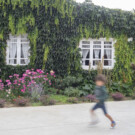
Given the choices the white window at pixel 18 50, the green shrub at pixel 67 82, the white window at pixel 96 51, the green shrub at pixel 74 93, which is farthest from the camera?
the white window at pixel 96 51

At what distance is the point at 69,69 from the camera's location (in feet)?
37.1

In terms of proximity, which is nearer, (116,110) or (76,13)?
(116,110)

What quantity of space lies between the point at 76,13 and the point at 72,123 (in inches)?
264

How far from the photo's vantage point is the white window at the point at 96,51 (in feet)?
38.6

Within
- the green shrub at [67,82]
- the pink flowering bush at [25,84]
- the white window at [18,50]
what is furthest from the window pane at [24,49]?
the green shrub at [67,82]

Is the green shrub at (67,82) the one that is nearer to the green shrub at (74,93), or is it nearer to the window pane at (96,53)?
the green shrub at (74,93)

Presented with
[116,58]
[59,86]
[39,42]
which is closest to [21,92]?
[59,86]

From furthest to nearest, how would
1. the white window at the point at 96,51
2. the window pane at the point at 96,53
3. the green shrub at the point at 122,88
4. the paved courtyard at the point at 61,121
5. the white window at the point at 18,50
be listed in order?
the window pane at the point at 96,53 < the white window at the point at 96,51 < the white window at the point at 18,50 < the green shrub at the point at 122,88 < the paved courtyard at the point at 61,121

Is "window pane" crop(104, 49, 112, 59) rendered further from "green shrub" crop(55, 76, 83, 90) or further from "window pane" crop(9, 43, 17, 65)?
"window pane" crop(9, 43, 17, 65)

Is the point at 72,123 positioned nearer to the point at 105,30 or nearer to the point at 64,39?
the point at 64,39

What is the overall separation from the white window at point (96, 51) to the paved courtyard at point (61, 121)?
4.14 metres

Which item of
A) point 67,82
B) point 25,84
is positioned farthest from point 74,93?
point 25,84

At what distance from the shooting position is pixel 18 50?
37.0 ft

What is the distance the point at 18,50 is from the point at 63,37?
2268mm
